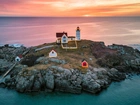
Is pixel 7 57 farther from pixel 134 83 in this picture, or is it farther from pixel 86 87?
pixel 134 83

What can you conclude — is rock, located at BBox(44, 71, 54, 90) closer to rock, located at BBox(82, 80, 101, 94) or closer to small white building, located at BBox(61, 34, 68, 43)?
rock, located at BBox(82, 80, 101, 94)

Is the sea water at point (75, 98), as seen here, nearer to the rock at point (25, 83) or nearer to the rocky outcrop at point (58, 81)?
the rock at point (25, 83)

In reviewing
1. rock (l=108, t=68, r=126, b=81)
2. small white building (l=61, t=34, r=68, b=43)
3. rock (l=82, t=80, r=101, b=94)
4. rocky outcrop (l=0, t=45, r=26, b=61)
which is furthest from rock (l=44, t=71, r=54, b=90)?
rocky outcrop (l=0, t=45, r=26, b=61)

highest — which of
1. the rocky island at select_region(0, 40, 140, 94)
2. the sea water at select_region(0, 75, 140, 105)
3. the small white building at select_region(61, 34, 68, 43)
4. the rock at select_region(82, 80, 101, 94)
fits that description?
the small white building at select_region(61, 34, 68, 43)

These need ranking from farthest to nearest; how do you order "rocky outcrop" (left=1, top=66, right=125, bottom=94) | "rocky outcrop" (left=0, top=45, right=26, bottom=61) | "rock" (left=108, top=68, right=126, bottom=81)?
"rocky outcrop" (left=0, top=45, right=26, bottom=61), "rock" (left=108, top=68, right=126, bottom=81), "rocky outcrop" (left=1, top=66, right=125, bottom=94)

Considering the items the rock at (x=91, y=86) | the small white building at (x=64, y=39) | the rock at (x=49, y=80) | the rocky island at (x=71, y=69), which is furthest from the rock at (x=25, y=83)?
the small white building at (x=64, y=39)

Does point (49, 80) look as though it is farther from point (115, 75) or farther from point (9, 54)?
point (9, 54)

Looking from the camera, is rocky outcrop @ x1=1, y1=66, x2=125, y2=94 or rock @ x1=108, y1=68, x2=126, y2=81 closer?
rocky outcrop @ x1=1, y1=66, x2=125, y2=94

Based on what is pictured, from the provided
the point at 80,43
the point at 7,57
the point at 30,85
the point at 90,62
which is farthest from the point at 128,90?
the point at 7,57

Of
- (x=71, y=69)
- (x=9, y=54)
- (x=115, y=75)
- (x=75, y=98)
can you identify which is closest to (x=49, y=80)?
(x=71, y=69)
